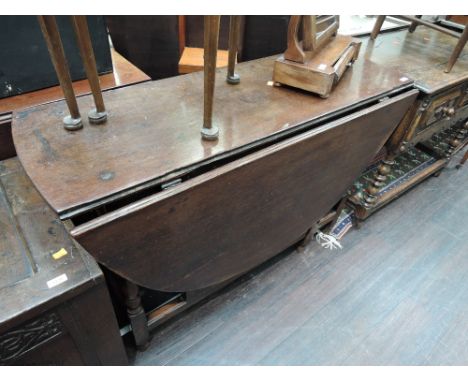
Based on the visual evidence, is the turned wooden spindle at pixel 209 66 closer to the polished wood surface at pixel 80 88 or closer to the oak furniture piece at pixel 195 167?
the oak furniture piece at pixel 195 167

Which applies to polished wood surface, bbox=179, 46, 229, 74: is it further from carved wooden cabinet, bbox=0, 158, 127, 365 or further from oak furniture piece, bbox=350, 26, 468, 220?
carved wooden cabinet, bbox=0, 158, 127, 365

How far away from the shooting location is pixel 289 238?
119cm

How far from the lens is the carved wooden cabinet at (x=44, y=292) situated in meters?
0.67

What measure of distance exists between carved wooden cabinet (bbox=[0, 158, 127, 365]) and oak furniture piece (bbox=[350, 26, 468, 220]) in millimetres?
1296

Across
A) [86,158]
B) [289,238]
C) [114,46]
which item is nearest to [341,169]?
[289,238]

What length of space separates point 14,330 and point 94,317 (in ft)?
0.57

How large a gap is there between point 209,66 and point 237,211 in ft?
1.24

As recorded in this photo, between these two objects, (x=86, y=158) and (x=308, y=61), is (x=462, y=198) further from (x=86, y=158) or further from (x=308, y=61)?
(x=86, y=158)

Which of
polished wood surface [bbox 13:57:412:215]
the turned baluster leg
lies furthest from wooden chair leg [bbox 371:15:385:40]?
the turned baluster leg

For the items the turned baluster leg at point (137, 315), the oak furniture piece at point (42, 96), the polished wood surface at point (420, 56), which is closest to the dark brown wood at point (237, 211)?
the turned baluster leg at point (137, 315)

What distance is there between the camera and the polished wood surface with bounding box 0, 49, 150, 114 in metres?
0.94

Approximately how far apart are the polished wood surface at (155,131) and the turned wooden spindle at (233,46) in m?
0.03

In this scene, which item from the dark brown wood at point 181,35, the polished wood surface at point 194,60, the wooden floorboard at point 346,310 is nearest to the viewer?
the wooden floorboard at point 346,310
